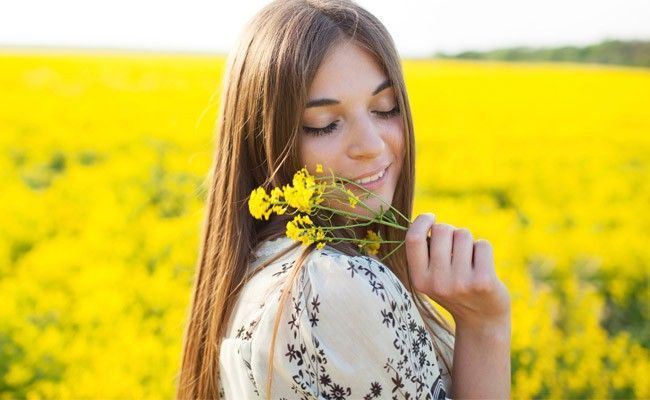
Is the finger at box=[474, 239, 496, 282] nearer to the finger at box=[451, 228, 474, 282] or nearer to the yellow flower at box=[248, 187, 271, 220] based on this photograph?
the finger at box=[451, 228, 474, 282]

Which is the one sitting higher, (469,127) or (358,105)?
(358,105)

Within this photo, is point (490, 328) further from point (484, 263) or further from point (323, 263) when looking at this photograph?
point (323, 263)

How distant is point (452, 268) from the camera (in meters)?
1.56

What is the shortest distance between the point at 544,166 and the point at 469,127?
120 inches

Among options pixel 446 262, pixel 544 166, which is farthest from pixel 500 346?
pixel 544 166

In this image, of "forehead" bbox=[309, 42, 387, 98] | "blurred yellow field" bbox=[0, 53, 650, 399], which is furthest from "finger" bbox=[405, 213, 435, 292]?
"blurred yellow field" bbox=[0, 53, 650, 399]

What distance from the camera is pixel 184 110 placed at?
474 inches

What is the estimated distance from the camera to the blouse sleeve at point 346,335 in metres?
1.32

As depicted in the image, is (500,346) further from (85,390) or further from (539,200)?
(539,200)

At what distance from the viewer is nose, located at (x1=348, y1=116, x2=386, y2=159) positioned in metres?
1.57

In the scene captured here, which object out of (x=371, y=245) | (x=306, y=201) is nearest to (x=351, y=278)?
(x=306, y=201)

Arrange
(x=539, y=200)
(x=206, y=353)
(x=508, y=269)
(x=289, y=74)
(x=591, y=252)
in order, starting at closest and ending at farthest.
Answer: (x=289, y=74), (x=206, y=353), (x=508, y=269), (x=591, y=252), (x=539, y=200)

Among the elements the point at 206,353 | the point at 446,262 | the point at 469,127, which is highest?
the point at 446,262

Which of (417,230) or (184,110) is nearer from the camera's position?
(417,230)
